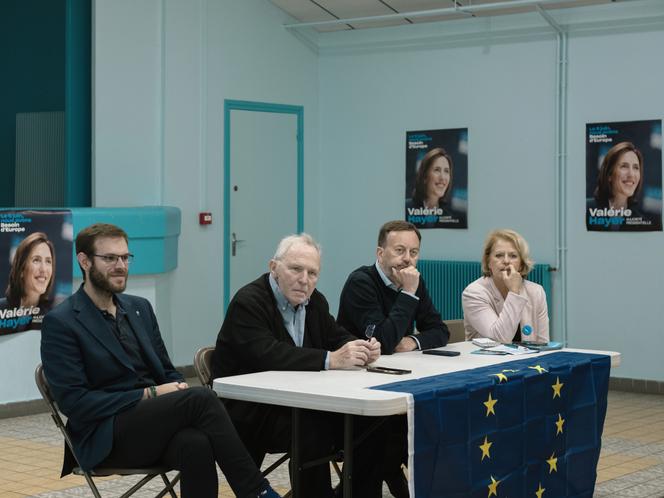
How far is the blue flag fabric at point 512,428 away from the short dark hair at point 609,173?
3880 millimetres

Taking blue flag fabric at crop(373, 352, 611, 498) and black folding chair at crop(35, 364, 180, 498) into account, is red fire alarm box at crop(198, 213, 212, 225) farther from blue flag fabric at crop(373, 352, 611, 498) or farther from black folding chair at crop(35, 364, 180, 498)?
black folding chair at crop(35, 364, 180, 498)

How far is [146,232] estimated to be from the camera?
8102mm

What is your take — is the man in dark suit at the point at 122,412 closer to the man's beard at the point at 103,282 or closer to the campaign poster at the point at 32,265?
the man's beard at the point at 103,282

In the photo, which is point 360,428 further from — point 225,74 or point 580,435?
point 225,74

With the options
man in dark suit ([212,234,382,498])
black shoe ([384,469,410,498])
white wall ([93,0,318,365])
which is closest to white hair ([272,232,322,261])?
man in dark suit ([212,234,382,498])

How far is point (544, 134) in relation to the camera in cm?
909

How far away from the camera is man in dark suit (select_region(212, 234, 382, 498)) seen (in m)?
4.22

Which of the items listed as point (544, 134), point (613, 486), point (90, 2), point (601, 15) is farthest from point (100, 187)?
point (613, 486)

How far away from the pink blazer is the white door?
4.21 meters

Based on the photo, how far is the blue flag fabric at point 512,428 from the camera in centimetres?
394

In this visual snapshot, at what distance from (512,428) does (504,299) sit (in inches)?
55.8

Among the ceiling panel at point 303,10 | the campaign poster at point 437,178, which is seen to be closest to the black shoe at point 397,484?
the campaign poster at point 437,178

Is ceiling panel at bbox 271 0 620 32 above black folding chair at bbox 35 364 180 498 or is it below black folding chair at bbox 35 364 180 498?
above

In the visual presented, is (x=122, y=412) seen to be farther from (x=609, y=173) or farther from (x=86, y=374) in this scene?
(x=609, y=173)
